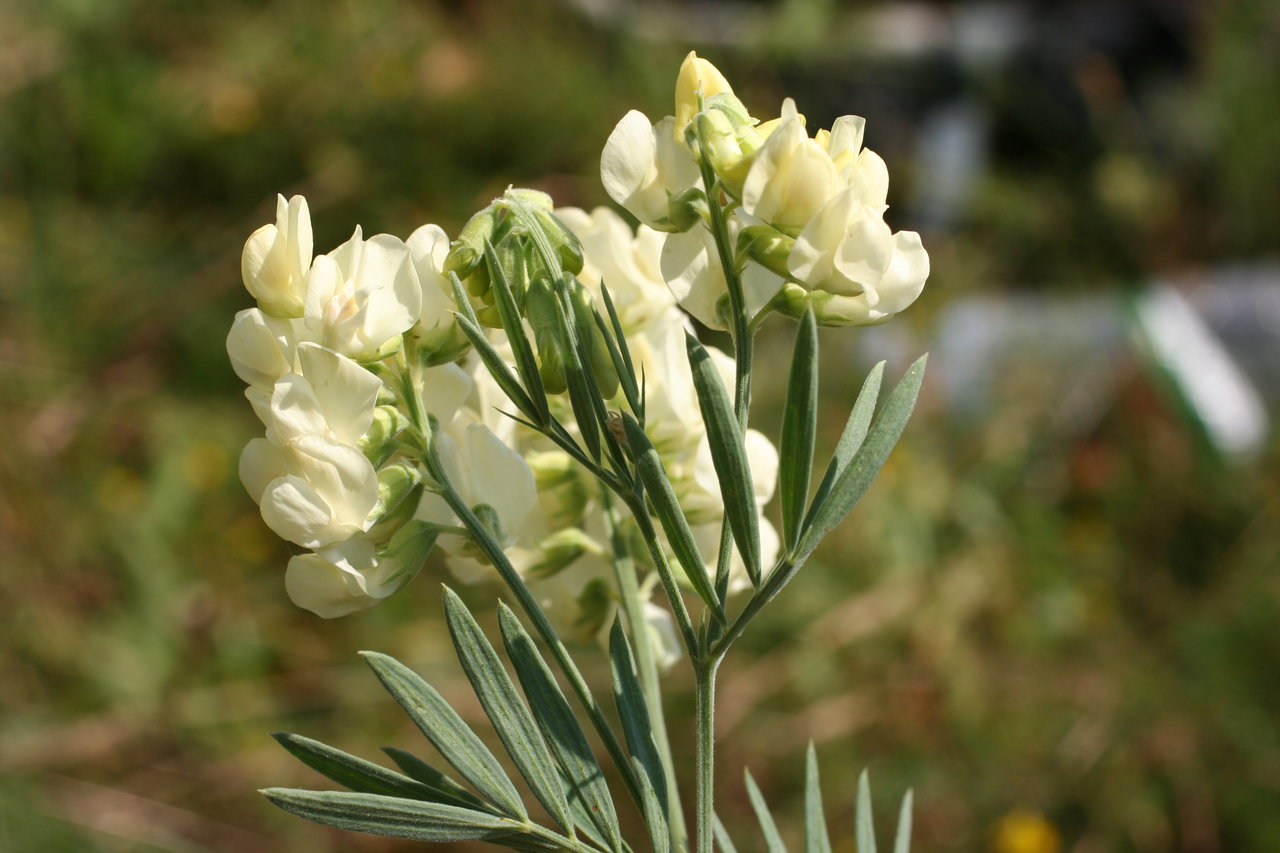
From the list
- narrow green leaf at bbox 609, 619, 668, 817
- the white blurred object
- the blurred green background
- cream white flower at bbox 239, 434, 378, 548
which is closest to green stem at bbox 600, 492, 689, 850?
narrow green leaf at bbox 609, 619, 668, 817

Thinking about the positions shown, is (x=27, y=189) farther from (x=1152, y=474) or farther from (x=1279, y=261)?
(x=1279, y=261)

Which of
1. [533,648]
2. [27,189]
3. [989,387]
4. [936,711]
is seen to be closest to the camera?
[533,648]

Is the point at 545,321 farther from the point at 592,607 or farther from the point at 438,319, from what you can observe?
the point at 592,607

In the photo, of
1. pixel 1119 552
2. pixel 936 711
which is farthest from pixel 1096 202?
pixel 936 711

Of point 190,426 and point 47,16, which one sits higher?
point 47,16

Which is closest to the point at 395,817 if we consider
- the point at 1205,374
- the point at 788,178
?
the point at 788,178

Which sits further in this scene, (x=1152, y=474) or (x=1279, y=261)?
(x=1279, y=261)

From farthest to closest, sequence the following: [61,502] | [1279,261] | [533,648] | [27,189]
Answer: [1279,261] → [27,189] → [61,502] → [533,648]
